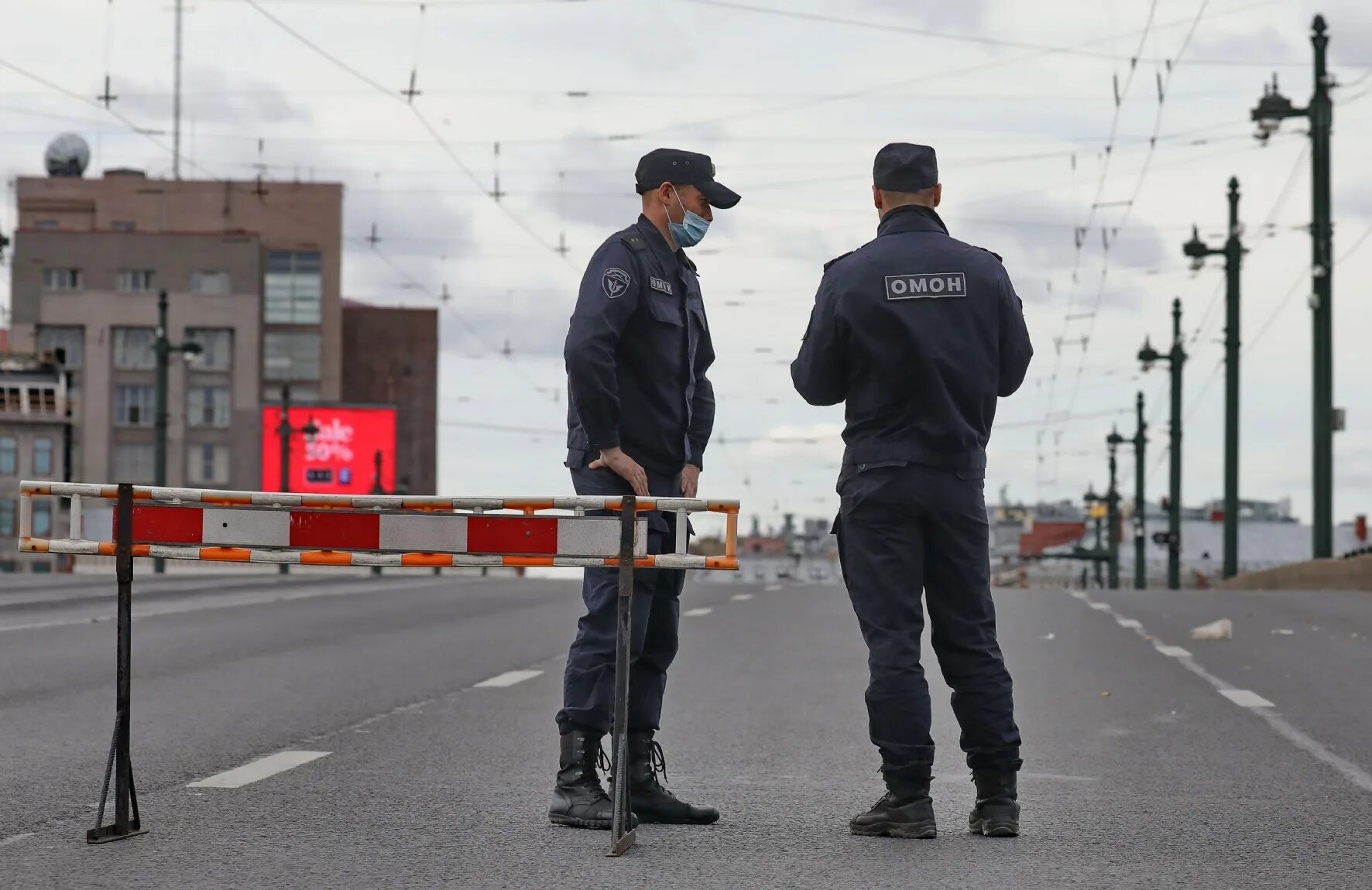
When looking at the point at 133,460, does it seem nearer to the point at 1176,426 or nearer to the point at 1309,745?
the point at 1176,426

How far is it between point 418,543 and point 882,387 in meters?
1.37

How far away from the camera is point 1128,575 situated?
16225cm

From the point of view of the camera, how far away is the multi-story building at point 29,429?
101500 millimetres

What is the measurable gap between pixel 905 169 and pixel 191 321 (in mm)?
105645

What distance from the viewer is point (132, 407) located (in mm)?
107812

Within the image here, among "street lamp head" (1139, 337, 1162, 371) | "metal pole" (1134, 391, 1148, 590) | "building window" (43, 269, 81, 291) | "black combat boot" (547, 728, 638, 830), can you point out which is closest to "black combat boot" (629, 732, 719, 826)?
"black combat boot" (547, 728, 638, 830)

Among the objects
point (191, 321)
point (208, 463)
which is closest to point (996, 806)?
point (208, 463)

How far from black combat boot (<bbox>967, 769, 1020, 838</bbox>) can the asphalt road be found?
0.06 m

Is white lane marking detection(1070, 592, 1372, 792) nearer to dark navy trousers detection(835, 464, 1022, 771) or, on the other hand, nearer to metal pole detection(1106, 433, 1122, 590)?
dark navy trousers detection(835, 464, 1022, 771)

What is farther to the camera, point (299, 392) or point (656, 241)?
point (299, 392)

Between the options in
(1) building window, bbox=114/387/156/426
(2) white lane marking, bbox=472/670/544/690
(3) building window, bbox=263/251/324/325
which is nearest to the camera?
(2) white lane marking, bbox=472/670/544/690

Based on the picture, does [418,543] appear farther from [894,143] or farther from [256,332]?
[256,332]

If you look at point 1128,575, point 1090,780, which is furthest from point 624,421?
point 1128,575

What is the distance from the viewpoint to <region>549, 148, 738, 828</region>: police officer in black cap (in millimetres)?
5973
